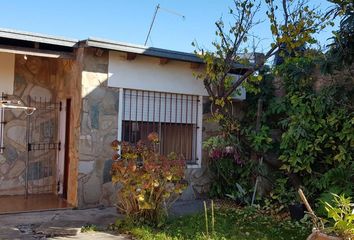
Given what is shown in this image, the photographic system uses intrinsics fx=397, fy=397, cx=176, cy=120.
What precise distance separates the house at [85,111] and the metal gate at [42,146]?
0.02m

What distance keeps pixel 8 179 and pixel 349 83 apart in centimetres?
748

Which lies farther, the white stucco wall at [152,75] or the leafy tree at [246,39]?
the white stucco wall at [152,75]

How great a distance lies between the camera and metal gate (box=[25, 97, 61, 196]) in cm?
929

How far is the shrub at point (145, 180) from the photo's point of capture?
626cm

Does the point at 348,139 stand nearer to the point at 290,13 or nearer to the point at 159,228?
the point at 290,13

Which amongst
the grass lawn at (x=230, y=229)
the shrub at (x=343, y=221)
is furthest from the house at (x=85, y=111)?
the shrub at (x=343, y=221)

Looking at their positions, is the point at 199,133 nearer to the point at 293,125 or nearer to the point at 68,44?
the point at 293,125

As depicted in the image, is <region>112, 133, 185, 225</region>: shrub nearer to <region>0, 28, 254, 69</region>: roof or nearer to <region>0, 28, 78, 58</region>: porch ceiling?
<region>0, 28, 254, 69</region>: roof

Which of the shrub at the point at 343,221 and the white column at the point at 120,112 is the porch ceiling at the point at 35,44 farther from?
the shrub at the point at 343,221

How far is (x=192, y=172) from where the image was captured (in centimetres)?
919

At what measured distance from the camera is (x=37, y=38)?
7.28 meters

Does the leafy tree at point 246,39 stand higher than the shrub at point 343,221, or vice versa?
the leafy tree at point 246,39

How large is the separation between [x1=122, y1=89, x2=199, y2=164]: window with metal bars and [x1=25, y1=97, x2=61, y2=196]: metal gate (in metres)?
2.02

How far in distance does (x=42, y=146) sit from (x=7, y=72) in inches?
74.2
